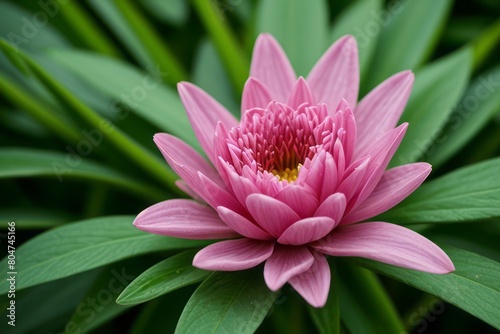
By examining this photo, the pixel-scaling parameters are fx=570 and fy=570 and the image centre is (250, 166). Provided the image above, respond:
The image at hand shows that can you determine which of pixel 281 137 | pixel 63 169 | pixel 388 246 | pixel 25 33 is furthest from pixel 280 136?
pixel 25 33

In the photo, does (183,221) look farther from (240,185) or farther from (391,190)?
(391,190)

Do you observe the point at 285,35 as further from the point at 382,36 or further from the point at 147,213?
the point at 147,213

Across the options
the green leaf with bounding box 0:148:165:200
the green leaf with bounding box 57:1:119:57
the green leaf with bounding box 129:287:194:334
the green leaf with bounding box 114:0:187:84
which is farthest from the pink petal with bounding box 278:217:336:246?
the green leaf with bounding box 57:1:119:57

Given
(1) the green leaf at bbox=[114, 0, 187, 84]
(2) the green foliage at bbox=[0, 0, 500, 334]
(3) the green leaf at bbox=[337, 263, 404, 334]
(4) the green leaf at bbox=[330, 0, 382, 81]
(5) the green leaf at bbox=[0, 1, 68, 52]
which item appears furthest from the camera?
(5) the green leaf at bbox=[0, 1, 68, 52]

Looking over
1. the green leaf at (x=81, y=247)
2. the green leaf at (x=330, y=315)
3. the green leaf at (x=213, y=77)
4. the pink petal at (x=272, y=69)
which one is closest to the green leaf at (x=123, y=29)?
the green leaf at (x=213, y=77)

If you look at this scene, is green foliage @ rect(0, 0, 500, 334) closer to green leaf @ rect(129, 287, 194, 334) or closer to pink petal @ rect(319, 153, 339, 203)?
green leaf @ rect(129, 287, 194, 334)

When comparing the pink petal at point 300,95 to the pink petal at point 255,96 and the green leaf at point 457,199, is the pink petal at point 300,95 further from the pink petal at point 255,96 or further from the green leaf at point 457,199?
the green leaf at point 457,199

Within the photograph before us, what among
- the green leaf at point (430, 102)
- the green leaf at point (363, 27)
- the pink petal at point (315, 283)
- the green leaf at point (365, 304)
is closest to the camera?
the pink petal at point (315, 283)
